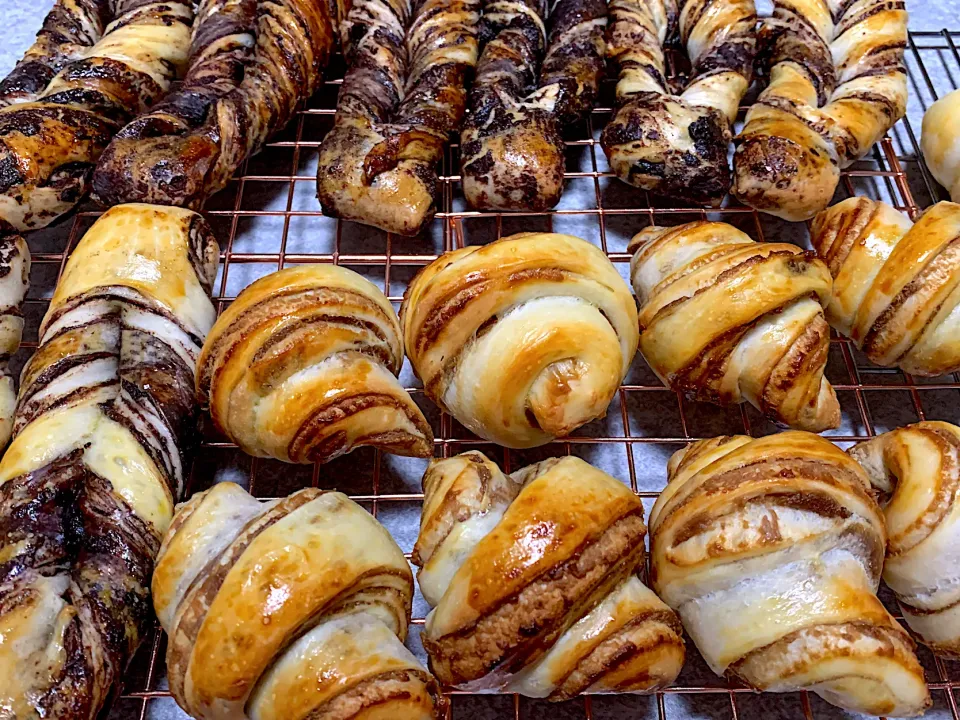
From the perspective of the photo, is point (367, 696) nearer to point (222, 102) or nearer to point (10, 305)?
point (10, 305)

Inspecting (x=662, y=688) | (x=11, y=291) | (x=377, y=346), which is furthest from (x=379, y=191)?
(x=662, y=688)

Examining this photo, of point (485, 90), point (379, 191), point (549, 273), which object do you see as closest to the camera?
point (549, 273)

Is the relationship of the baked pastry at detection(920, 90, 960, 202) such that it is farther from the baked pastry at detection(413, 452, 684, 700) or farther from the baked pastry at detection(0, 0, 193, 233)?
the baked pastry at detection(0, 0, 193, 233)

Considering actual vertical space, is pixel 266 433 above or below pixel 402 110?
below

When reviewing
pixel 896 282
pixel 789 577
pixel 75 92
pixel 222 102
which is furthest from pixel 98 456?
pixel 896 282

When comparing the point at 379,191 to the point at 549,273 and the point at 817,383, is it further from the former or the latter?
the point at 817,383
